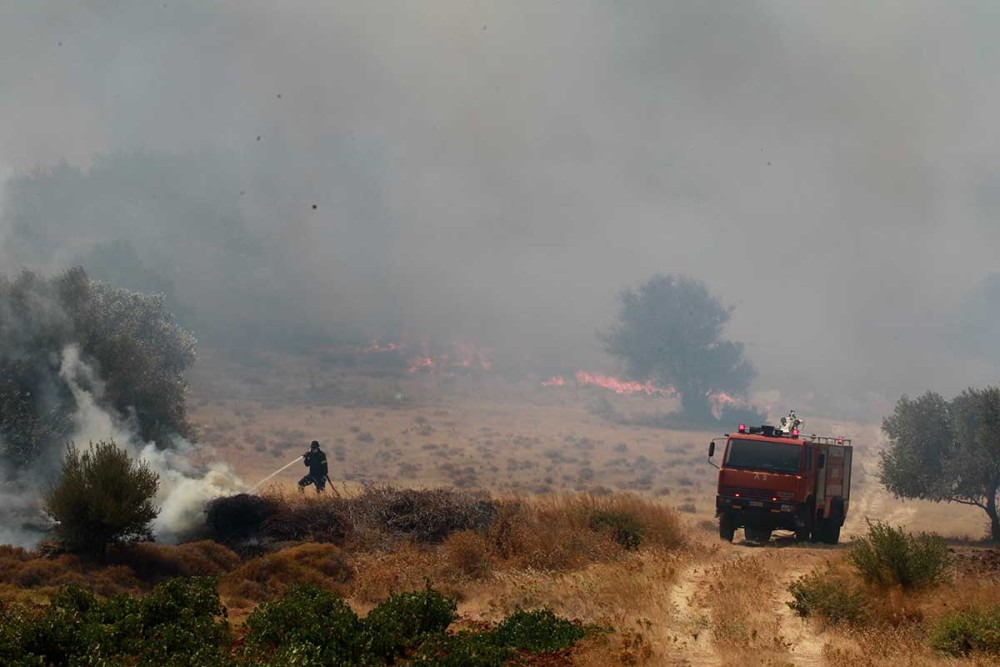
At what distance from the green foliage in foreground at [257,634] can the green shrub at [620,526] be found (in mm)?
8065

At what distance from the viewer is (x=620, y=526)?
21562mm

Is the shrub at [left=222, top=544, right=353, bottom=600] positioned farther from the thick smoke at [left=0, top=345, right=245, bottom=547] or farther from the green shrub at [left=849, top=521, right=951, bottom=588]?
the green shrub at [left=849, top=521, right=951, bottom=588]

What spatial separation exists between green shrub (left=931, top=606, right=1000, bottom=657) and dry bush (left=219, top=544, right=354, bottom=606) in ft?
34.1

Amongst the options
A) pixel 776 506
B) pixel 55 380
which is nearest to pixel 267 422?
pixel 55 380

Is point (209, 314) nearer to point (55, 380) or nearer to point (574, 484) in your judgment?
point (574, 484)

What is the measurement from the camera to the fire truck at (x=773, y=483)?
23.4 metres

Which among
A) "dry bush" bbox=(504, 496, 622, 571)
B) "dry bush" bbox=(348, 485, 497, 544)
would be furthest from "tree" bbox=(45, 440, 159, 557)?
"dry bush" bbox=(504, 496, 622, 571)

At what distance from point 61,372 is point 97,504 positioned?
13006 millimetres

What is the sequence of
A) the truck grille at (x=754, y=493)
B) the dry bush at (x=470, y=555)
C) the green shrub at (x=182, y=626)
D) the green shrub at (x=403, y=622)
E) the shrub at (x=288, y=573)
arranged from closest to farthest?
1. the green shrub at (x=182, y=626)
2. the green shrub at (x=403, y=622)
3. the shrub at (x=288, y=573)
4. the dry bush at (x=470, y=555)
5. the truck grille at (x=754, y=493)

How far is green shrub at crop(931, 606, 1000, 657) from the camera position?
464 inches

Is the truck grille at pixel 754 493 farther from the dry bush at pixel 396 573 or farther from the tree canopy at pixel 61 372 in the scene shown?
the tree canopy at pixel 61 372

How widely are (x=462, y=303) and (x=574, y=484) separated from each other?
93.8m

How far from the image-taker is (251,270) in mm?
123125

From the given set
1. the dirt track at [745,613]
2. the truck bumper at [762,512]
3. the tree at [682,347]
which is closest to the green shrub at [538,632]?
the dirt track at [745,613]
